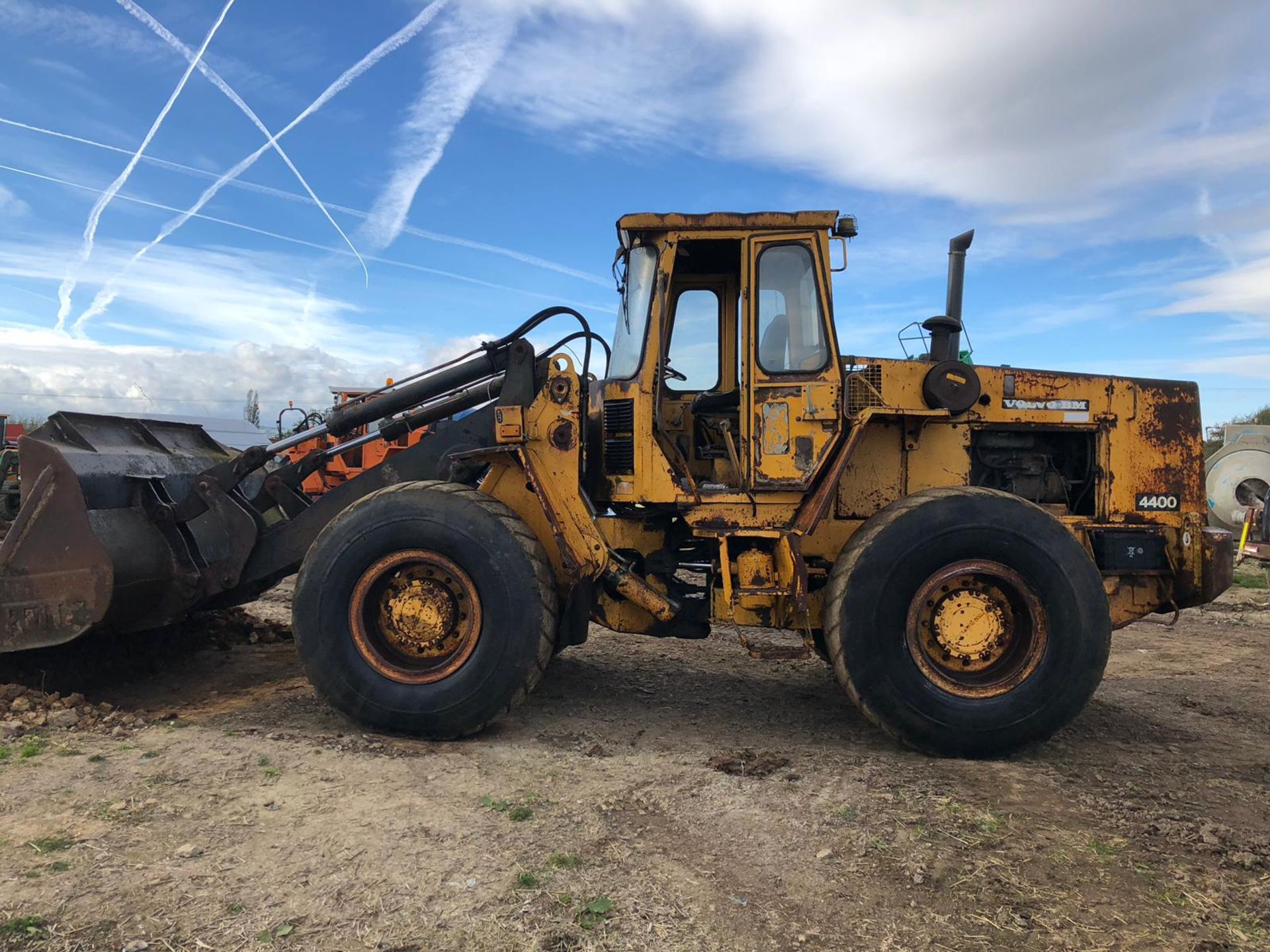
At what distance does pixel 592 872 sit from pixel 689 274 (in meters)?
3.89

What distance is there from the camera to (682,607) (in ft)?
16.5

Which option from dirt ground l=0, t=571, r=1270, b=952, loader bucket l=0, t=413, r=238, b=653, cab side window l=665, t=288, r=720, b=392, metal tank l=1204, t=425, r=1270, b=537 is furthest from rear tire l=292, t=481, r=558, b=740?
metal tank l=1204, t=425, r=1270, b=537

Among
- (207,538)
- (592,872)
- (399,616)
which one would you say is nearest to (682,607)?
(399,616)

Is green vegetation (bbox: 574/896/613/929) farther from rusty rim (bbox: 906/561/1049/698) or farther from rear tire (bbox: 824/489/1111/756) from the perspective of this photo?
rusty rim (bbox: 906/561/1049/698)

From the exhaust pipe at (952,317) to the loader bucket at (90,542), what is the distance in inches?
189

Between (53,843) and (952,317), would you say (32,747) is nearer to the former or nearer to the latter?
(53,843)

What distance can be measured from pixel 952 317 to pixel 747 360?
150 cm

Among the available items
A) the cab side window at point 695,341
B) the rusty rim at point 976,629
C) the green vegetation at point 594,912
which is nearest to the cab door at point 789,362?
the cab side window at point 695,341

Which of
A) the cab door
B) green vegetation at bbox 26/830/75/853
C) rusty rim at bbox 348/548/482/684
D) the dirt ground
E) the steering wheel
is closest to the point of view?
the dirt ground

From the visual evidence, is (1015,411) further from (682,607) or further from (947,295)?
(682,607)

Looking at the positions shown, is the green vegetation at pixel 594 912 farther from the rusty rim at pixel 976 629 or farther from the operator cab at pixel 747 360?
the operator cab at pixel 747 360

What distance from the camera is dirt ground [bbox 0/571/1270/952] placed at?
2730 mm

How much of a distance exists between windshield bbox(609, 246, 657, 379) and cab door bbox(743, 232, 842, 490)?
0.61 m

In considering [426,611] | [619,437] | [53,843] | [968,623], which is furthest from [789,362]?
[53,843]
